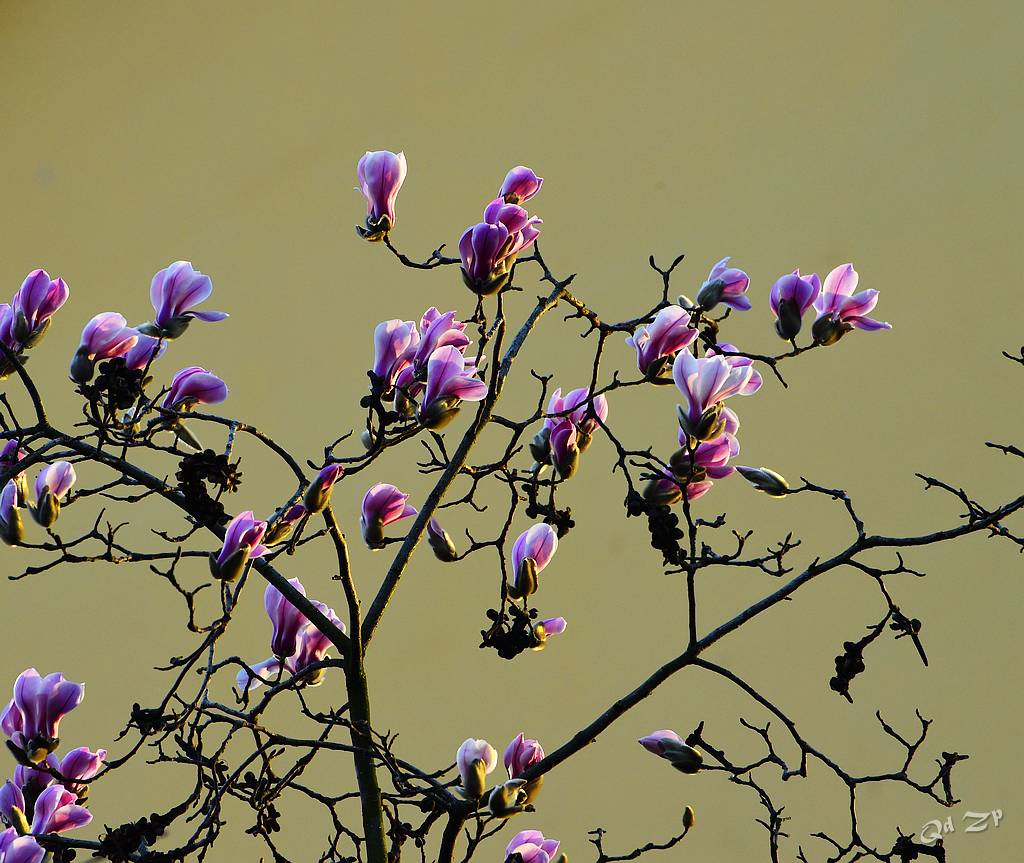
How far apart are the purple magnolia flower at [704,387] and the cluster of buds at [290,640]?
22cm

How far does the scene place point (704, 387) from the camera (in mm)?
581

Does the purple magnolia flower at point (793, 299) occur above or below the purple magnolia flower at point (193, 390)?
above

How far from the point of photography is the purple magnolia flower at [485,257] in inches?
23.7

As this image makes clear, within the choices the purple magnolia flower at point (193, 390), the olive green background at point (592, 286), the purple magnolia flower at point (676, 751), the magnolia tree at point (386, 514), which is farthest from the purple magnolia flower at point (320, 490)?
the olive green background at point (592, 286)

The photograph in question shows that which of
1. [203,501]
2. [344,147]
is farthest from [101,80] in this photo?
[203,501]

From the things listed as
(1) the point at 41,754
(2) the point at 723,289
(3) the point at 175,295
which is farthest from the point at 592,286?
(1) the point at 41,754

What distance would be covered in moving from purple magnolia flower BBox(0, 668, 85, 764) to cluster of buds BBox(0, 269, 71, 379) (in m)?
0.18

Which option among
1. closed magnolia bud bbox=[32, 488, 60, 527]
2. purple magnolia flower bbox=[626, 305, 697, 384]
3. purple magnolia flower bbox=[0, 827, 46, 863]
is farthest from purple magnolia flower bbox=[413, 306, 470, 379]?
purple magnolia flower bbox=[0, 827, 46, 863]

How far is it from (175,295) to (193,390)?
5 centimetres

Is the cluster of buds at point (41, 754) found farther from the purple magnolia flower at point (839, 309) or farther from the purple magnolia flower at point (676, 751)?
the purple magnolia flower at point (839, 309)

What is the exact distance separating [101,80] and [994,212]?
1379mm

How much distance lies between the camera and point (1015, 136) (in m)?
1.41

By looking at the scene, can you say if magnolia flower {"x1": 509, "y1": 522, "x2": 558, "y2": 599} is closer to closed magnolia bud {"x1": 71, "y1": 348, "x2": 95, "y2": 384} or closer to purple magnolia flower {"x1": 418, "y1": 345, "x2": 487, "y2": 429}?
purple magnolia flower {"x1": 418, "y1": 345, "x2": 487, "y2": 429}

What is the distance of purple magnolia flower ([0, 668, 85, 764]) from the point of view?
60 centimetres
